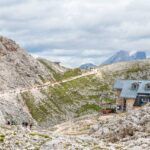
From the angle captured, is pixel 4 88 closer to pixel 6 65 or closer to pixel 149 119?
pixel 6 65

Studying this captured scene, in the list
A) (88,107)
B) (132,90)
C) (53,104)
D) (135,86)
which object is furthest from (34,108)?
(135,86)

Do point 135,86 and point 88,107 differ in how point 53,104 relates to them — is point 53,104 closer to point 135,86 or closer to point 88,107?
point 88,107

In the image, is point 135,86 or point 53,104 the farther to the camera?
point 53,104

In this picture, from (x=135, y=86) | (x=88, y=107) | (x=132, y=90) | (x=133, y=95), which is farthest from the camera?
(x=88, y=107)

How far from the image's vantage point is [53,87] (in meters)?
200

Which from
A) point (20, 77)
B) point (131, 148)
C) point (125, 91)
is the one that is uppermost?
point (20, 77)

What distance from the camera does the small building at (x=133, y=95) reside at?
4793 inches

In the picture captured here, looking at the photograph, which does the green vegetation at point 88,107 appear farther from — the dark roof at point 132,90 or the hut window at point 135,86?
the hut window at point 135,86

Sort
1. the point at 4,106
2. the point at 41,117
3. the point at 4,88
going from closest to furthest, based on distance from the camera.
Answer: the point at 4,106 < the point at 41,117 < the point at 4,88

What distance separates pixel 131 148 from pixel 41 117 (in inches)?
5436

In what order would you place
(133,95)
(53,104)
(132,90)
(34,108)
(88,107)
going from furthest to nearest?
1. (88,107)
2. (53,104)
3. (34,108)
4. (132,90)
5. (133,95)

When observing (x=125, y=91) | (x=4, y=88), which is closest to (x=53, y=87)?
(x=4, y=88)

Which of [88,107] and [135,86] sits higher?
[135,86]

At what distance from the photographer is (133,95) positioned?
403 feet
